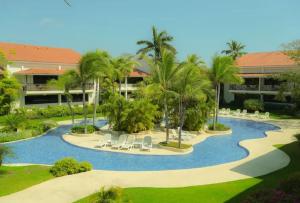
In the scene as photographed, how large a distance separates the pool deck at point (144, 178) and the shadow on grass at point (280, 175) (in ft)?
1.34

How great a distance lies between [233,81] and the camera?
2775 cm

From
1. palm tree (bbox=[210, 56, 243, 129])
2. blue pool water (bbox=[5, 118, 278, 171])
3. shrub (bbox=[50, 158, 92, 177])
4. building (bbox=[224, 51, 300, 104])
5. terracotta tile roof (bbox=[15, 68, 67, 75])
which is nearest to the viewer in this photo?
shrub (bbox=[50, 158, 92, 177])

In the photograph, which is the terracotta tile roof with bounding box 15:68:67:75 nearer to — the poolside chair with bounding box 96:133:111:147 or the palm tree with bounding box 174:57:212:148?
the poolside chair with bounding box 96:133:111:147

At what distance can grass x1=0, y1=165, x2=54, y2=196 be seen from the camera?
41.6ft

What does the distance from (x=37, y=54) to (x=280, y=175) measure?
3674cm

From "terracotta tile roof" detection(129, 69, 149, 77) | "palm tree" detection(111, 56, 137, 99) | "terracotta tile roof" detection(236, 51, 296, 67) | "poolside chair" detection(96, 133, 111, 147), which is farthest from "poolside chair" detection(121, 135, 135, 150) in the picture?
"terracotta tile roof" detection(236, 51, 296, 67)

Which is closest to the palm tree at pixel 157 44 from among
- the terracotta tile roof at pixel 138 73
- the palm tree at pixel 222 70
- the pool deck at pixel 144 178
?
the terracotta tile roof at pixel 138 73

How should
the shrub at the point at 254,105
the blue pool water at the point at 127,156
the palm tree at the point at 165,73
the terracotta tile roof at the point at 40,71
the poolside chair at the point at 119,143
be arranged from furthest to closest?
the shrub at the point at 254,105 < the terracotta tile roof at the point at 40,71 < the poolside chair at the point at 119,143 < the palm tree at the point at 165,73 < the blue pool water at the point at 127,156

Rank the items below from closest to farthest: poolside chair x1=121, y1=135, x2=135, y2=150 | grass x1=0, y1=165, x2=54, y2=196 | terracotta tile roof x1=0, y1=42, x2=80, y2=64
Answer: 1. grass x1=0, y1=165, x2=54, y2=196
2. poolside chair x1=121, y1=135, x2=135, y2=150
3. terracotta tile roof x1=0, y1=42, x2=80, y2=64

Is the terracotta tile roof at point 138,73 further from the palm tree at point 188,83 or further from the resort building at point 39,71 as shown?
the palm tree at point 188,83

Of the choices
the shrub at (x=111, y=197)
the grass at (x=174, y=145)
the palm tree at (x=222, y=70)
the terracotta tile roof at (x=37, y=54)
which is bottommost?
the grass at (x=174, y=145)

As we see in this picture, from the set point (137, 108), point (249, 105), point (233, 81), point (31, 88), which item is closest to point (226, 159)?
point (137, 108)

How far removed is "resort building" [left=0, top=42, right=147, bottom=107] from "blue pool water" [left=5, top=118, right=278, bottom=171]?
14714mm

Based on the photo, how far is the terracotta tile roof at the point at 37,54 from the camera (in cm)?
4078
